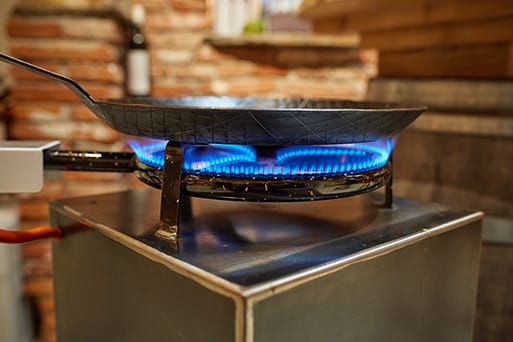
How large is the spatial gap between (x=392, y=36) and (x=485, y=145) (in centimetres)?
44

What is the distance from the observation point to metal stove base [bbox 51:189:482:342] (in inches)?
17.1

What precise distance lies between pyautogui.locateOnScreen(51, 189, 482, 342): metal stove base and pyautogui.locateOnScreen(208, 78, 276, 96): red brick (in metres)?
1.24

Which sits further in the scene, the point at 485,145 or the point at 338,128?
the point at 485,145

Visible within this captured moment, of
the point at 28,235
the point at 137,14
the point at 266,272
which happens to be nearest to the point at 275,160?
the point at 266,272

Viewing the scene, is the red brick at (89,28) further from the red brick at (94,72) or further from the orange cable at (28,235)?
the orange cable at (28,235)

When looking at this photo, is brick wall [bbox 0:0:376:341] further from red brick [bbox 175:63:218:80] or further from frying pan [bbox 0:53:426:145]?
frying pan [bbox 0:53:426:145]

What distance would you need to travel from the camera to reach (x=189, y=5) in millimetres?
1788

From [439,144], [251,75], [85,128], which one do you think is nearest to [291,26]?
[251,75]

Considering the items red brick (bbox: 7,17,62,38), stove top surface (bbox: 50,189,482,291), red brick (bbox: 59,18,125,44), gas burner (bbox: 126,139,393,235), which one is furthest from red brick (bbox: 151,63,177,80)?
gas burner (bbox: 126,139,393,235)

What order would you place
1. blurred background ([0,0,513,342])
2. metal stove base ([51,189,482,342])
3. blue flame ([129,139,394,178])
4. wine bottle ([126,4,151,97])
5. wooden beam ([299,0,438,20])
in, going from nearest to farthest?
1. metal stove base ([51,189,482,342])
2. blue flame ([129,139,394,178])
3. blurred background ([0,0,513,342])
4. wooden beam ([299,0,438,20])
5. wine bottle ([126,4,151,97])

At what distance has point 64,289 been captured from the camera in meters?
0.69

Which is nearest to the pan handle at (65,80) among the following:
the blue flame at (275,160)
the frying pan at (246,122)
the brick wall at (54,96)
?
the frying pan at (246,122)

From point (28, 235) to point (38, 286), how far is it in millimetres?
1012

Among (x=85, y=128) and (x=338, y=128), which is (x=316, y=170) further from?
(x=85, y=128)
